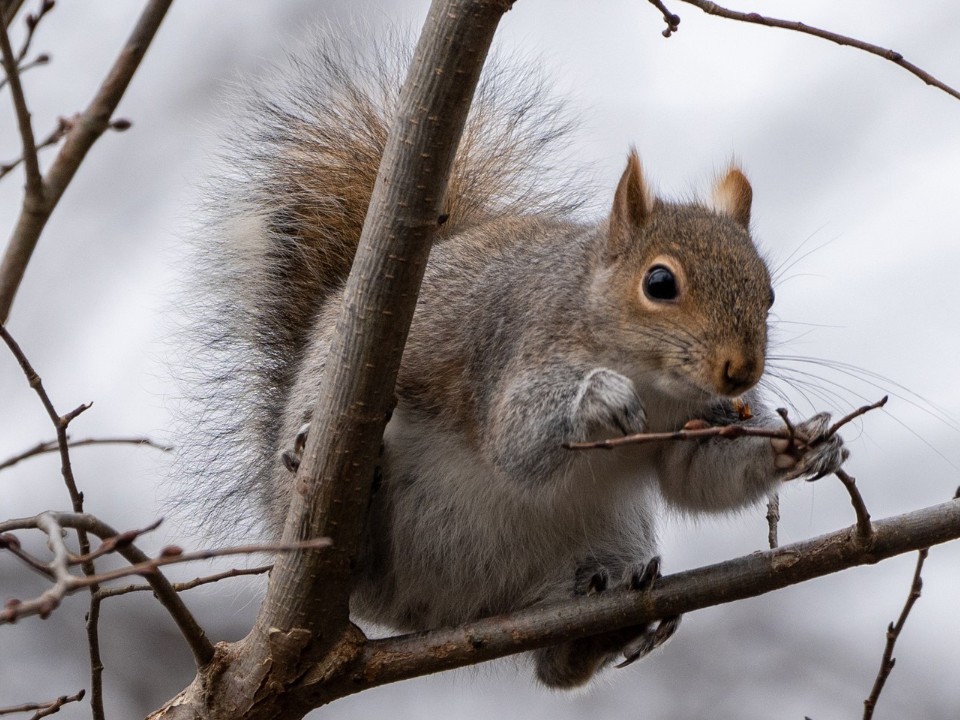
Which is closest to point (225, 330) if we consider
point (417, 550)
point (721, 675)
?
point (417, 550)

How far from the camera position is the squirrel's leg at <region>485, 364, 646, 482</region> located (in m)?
2.30

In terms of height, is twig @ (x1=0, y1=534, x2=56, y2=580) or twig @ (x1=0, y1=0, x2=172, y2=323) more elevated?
twig @ (x1=0, y1=0, x2=172, y2=323)

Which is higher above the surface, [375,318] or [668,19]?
[668,19]

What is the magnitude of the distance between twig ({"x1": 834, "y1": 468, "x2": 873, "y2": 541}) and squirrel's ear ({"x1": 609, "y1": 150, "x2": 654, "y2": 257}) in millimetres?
831

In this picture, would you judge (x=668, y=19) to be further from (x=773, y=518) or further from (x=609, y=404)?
(x=773, y=518)


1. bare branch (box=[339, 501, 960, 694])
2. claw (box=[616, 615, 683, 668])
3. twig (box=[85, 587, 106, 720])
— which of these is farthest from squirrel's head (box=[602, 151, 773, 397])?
twig (box=[85, 587, 106, 720])

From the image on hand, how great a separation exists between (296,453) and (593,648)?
84cm

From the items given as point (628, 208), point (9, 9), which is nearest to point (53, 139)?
point (9, 9)

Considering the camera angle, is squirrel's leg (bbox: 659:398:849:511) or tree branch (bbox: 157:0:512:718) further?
squirrel's leg (bbox: 659:398:849:511)

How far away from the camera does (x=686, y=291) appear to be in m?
2.33

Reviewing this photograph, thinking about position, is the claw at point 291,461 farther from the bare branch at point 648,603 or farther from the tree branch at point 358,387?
the bare branch at point 648,603

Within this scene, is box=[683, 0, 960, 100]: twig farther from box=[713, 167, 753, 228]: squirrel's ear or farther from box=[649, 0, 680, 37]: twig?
box=[713, 167, 753, 228]: squirrel's ear

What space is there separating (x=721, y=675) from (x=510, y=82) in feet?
7.99

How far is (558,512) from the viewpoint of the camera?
8.64 ft
